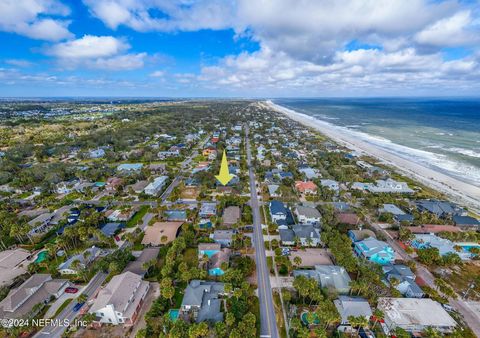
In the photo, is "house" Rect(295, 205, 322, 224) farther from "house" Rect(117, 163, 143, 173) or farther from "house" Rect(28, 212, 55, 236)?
"house" Rect(117, 163, 143, 173)

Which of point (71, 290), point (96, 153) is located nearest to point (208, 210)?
point (71, 290)

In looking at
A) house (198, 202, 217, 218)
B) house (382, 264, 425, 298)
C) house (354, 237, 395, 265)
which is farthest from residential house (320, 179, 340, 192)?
house (198, 202, 217, 218)

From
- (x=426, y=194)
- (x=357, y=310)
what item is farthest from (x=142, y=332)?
(x=426, y=194)

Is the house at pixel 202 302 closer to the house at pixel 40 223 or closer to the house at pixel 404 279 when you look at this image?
the house at pixel 404 279

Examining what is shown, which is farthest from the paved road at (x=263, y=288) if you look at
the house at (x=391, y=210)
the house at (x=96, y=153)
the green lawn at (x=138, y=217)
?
→ the house at (x=96, y=153)

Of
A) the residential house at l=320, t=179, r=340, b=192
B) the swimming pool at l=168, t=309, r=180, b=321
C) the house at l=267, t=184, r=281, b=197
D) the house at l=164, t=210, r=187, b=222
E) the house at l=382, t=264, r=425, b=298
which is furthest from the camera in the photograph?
the residential house at l=320, t=179, r=340, b=192

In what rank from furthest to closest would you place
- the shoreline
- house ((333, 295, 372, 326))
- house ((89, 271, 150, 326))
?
the shoreline → house ((333, 295, 372, 326)) → house ((89, 271, 150, 326))

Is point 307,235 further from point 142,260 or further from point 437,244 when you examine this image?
point 142,260

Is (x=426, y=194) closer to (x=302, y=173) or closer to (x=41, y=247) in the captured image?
(x=302, y=173)
